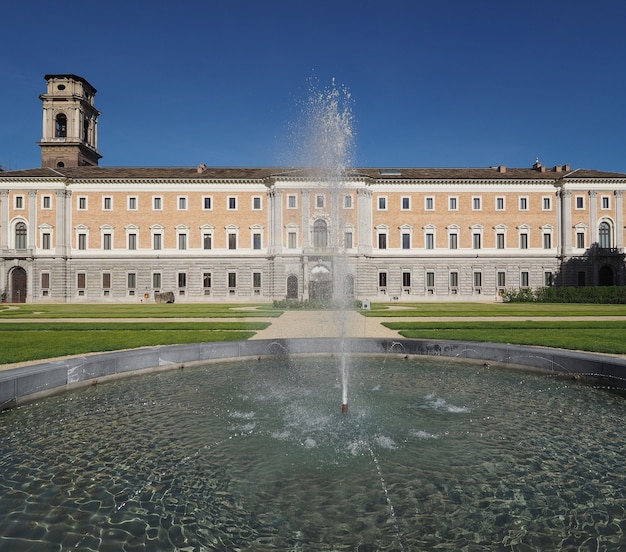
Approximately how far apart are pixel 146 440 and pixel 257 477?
6.97 ft

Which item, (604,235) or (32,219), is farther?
(604,235)

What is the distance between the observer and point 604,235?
4722 centimetres

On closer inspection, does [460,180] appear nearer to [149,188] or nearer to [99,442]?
[149,188]

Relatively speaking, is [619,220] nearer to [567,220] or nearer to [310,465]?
[567,220]

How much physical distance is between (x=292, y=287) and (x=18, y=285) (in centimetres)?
2827

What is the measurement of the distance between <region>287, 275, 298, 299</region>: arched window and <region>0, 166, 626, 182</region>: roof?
10423mm

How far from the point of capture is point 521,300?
139ft

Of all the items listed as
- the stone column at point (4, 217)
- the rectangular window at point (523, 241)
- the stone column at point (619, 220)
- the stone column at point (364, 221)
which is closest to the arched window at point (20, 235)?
the stone column at point (4, 217)

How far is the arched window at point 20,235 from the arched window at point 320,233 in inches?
1186

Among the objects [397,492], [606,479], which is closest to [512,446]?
[606,479]

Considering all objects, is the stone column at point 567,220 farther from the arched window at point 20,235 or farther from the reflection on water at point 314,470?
the arched window at point 20,235

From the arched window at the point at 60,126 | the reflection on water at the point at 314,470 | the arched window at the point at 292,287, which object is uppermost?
the arched window at the point at 60,126

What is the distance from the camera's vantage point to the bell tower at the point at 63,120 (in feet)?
169

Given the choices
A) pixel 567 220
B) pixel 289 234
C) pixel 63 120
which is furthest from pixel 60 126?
pixel 567 220
